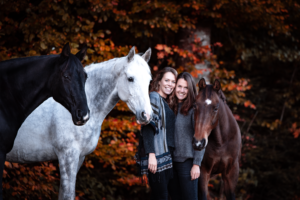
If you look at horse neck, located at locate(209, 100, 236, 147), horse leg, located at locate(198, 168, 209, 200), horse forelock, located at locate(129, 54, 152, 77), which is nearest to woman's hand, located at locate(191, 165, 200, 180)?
horse leg, located at locate(198, 168, 209, 200)

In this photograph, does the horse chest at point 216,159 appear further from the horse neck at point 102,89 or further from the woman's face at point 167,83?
the horse neck at point 102,89

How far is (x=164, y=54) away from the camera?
5.73 meters

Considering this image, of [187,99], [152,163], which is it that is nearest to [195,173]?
[152,163]

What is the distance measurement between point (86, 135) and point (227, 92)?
4330 millimetres

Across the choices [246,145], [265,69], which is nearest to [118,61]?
[246,145]

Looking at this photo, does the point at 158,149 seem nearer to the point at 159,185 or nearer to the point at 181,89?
the point at 159,185

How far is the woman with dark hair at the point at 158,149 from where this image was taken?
8.79 feet

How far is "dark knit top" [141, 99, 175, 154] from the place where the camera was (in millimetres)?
2691

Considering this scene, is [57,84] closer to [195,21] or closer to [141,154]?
[141,154]

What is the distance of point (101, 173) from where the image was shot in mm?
6090

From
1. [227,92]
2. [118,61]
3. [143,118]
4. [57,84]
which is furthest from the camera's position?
[227,92]

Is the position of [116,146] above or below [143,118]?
below

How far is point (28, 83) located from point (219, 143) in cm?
234

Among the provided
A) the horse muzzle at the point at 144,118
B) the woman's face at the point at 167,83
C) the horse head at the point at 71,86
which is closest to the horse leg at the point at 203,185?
the woman's face at the point at 167,83
